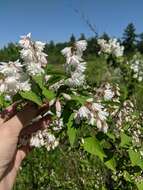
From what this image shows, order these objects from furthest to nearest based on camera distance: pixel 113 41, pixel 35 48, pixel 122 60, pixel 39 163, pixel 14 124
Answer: pixel 39 163 < pixel 113 41 < pixel 122 60 < pixel 35 48 < pixel 14 124

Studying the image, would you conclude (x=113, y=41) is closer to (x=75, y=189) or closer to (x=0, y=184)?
(x=75, y=189)

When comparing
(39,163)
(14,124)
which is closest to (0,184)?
(14,124)

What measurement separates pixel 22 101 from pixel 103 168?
313 cm

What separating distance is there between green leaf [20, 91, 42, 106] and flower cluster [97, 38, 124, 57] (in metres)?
3.15

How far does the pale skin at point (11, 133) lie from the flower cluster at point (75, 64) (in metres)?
0.25

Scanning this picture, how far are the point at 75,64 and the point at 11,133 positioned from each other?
1.85 ft

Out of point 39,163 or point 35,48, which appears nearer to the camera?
point 35,48

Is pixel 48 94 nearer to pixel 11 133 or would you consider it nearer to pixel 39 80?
pixel 39 80

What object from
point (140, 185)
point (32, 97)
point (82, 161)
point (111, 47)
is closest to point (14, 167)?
point (32, 97)

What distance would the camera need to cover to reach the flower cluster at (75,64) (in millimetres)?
2773

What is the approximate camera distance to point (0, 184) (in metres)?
2.81

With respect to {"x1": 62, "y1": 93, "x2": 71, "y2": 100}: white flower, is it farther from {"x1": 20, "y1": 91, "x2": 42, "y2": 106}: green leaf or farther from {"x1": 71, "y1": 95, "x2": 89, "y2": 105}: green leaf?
{"x1": 20, "y1": 91, "x2": 42, "y2": 106}: green leaf

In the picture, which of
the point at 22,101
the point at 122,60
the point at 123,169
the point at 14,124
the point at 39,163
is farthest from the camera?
the point at 39,163

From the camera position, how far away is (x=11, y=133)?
2545mm
